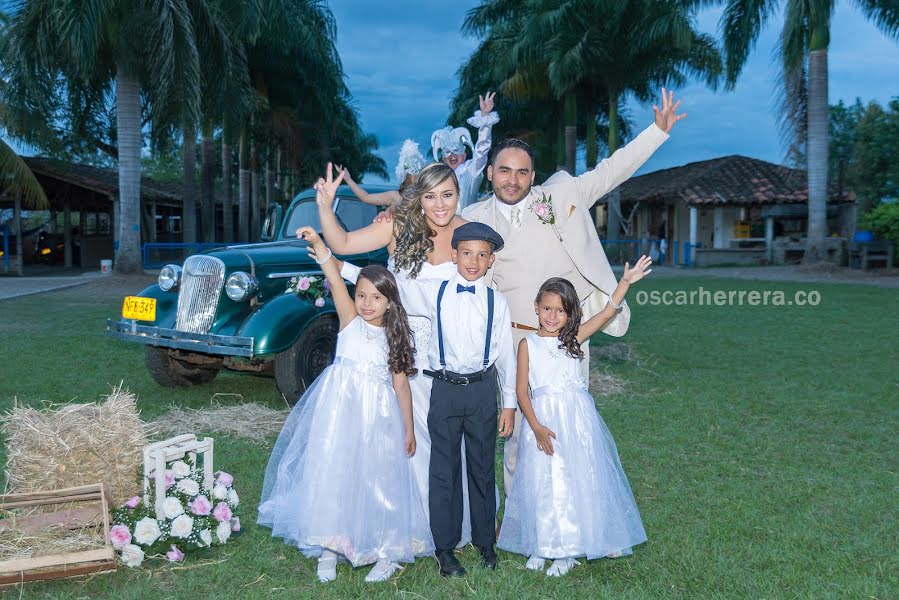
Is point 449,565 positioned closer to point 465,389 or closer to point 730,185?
point 465,389

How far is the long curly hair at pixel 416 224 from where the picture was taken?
11.6 feet

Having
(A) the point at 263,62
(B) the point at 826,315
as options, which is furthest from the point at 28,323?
(A) the point at 263,62

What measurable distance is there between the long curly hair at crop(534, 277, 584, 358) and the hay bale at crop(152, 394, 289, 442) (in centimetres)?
292

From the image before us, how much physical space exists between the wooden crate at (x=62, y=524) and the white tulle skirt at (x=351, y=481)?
751 mm

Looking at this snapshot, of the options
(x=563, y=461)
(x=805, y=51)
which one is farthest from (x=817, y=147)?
(x=563, y=461)

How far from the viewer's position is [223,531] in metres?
3.72

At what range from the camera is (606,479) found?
3479 millimetres

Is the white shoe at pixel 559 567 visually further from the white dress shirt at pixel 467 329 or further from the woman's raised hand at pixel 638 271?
the woman's raised hand at pixel 638 271

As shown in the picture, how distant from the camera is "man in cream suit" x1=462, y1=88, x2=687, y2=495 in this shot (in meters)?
3.77

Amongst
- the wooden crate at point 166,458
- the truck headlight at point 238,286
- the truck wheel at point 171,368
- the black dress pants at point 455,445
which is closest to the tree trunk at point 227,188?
the truck wheel at point 171,368

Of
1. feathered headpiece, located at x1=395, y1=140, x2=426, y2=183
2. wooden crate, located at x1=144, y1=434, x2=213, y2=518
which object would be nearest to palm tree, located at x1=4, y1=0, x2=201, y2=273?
feathered headpiece, located at x1=395, y1=140, x2=426, y2=183

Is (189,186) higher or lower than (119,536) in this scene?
higher

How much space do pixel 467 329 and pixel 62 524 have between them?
6.89 feet

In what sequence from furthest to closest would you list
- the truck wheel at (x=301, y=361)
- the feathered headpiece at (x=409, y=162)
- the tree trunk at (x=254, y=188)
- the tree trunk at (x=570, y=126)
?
the tree trunk at (x=254, y=188), the tree trunk at (x=570, y=126), the truck wheel at (x=301, y=361), the feathered headpiece at (x=409, y=162)
